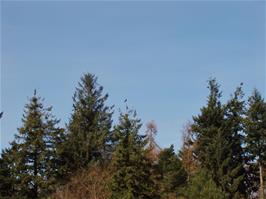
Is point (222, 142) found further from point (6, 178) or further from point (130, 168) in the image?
point (6, 178)

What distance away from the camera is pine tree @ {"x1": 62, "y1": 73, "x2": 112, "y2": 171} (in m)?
42.5

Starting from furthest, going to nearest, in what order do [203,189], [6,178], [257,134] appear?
[257,134] → [6,178] → [203,189]

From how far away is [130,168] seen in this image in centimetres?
3192

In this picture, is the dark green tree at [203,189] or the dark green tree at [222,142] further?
the dark green tree at [222,142]

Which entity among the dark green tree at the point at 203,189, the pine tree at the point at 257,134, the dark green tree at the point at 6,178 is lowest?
the dark green tree at the point at 203,189

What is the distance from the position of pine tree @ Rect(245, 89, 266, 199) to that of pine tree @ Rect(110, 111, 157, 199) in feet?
37.7

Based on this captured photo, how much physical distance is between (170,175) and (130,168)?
38.7 ft

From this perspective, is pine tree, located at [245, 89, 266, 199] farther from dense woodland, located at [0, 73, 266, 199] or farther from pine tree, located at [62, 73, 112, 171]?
pine tree, located at [62, 73, 112, 171]

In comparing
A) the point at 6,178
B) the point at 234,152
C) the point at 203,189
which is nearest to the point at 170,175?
the point at 234,152

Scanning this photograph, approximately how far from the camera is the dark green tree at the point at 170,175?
41447mm

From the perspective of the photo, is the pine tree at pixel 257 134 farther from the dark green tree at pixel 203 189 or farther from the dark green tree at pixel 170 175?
the dark green tree at pixel 203 189

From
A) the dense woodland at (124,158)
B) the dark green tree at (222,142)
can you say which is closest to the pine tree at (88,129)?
the dense woodland at (124,158)

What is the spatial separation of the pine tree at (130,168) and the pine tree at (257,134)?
37.7 feet

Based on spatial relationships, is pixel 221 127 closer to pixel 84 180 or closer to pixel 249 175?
pixel 249 175
